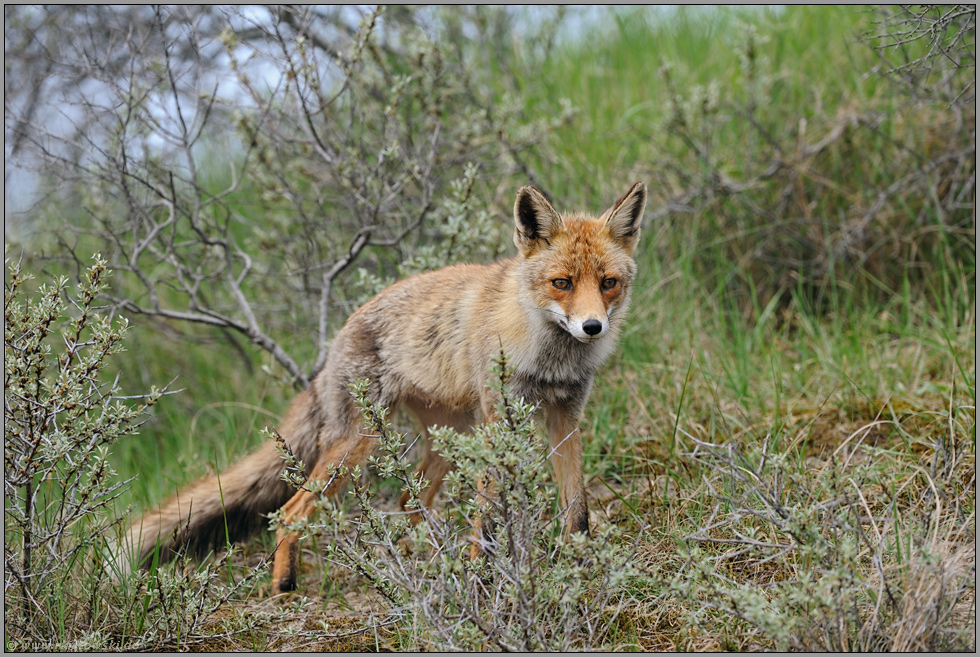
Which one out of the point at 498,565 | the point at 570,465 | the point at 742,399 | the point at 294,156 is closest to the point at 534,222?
the point at 570,465

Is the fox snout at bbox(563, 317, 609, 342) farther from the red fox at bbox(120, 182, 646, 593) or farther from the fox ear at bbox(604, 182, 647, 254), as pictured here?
the fox ear at bbox(604, 182, 647, 254)

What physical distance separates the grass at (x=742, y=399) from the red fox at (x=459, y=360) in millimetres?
360

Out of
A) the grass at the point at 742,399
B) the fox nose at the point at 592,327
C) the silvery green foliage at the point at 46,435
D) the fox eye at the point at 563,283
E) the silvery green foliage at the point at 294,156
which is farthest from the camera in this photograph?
the silvery green foliage at the point at 294,156

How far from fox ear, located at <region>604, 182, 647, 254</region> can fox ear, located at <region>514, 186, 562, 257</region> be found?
279 millimetres

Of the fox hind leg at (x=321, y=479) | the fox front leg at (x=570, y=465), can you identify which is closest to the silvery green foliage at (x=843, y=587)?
the fox front leg at (x=570, y=465)

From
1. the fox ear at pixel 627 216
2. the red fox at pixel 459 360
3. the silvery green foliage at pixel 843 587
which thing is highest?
the fox ear at pixel 627 216

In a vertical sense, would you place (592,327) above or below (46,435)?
above

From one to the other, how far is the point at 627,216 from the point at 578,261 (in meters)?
0.49

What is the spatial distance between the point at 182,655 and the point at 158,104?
319cm

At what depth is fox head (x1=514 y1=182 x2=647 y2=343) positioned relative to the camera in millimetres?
3289

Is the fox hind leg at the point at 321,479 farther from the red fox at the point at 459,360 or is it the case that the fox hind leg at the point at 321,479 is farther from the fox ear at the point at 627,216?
the fox ear at the point at 627,216

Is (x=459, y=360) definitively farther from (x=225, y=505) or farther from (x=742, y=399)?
(x=742, y=399)

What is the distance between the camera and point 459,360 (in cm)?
385

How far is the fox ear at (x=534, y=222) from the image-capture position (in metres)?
3.55
